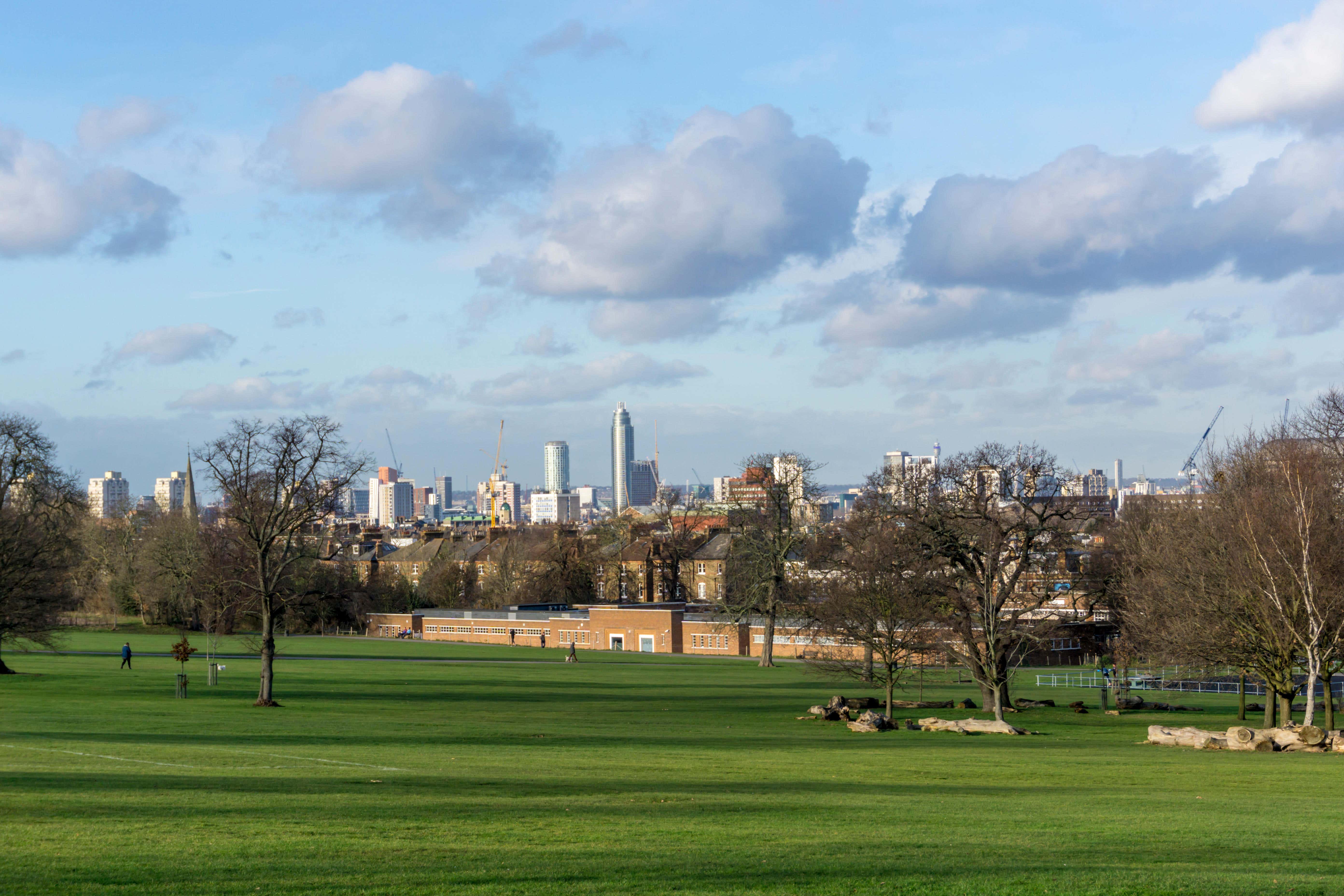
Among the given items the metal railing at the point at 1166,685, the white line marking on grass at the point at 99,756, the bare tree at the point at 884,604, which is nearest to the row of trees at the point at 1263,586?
the bare tree at the point at 884,604

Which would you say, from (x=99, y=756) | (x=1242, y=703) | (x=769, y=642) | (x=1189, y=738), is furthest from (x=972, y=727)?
(x=769, y=642)

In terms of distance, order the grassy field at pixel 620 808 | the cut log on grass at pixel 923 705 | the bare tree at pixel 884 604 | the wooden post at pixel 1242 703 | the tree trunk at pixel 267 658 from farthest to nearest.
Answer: the cut log on grass at pixel 923 705 < the wooden post at pixel 1242 703 < the bare tree at pixel 884 604 < the tree trunk at pixel 267 658 < the grassy field at pixel 620 808

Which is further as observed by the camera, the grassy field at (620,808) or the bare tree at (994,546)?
the bare tree at (994,546)

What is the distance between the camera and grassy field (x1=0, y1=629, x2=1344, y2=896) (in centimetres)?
1388

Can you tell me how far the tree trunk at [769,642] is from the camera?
86438 mm

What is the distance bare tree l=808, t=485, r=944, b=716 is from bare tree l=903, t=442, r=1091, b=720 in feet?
2.38

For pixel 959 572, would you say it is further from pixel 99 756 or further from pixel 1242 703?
pixel 99 756

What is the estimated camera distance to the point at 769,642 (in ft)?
291

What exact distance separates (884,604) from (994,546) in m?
4.84

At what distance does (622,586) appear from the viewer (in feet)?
499

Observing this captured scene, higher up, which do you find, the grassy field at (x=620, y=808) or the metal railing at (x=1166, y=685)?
the grassy field at (x=620, y=808)

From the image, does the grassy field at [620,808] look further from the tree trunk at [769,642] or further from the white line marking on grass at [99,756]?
the tree trunk at [769,642]

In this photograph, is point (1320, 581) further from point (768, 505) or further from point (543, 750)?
point (768, 505)

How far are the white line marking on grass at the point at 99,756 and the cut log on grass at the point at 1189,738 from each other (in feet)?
93.8
